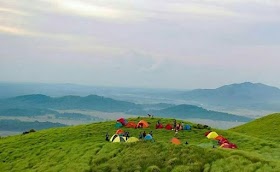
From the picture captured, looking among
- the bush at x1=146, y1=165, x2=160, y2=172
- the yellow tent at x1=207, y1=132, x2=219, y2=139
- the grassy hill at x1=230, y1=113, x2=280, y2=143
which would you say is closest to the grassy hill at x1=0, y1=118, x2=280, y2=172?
the bush at x1=146, y1=165, x2=160, y2=172

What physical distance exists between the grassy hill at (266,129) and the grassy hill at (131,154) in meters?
14.9

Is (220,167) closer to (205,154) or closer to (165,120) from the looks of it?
(205,154)

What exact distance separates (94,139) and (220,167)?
32045mm

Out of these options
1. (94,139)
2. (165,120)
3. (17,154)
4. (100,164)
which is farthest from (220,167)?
(165,120)

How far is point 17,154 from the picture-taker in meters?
66.0

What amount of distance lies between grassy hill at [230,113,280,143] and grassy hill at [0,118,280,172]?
14.9 m

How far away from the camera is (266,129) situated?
97688mm

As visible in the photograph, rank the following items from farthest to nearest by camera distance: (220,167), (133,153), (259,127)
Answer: (259,127) → (133,153) → (220,167)

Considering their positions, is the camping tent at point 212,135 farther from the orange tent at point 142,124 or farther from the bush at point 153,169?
the bush at point 153,169

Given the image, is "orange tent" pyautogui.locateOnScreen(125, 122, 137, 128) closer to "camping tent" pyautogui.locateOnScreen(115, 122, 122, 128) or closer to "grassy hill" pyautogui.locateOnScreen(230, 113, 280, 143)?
"camping tent" pyautogui.locateOnScreen(115, 122, 122, 128)

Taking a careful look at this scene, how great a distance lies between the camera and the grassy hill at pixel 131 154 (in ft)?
150

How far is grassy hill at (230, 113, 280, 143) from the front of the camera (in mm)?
88919

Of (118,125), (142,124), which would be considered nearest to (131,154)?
(142,124)

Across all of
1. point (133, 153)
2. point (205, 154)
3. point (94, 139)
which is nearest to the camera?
point (205, 154)
